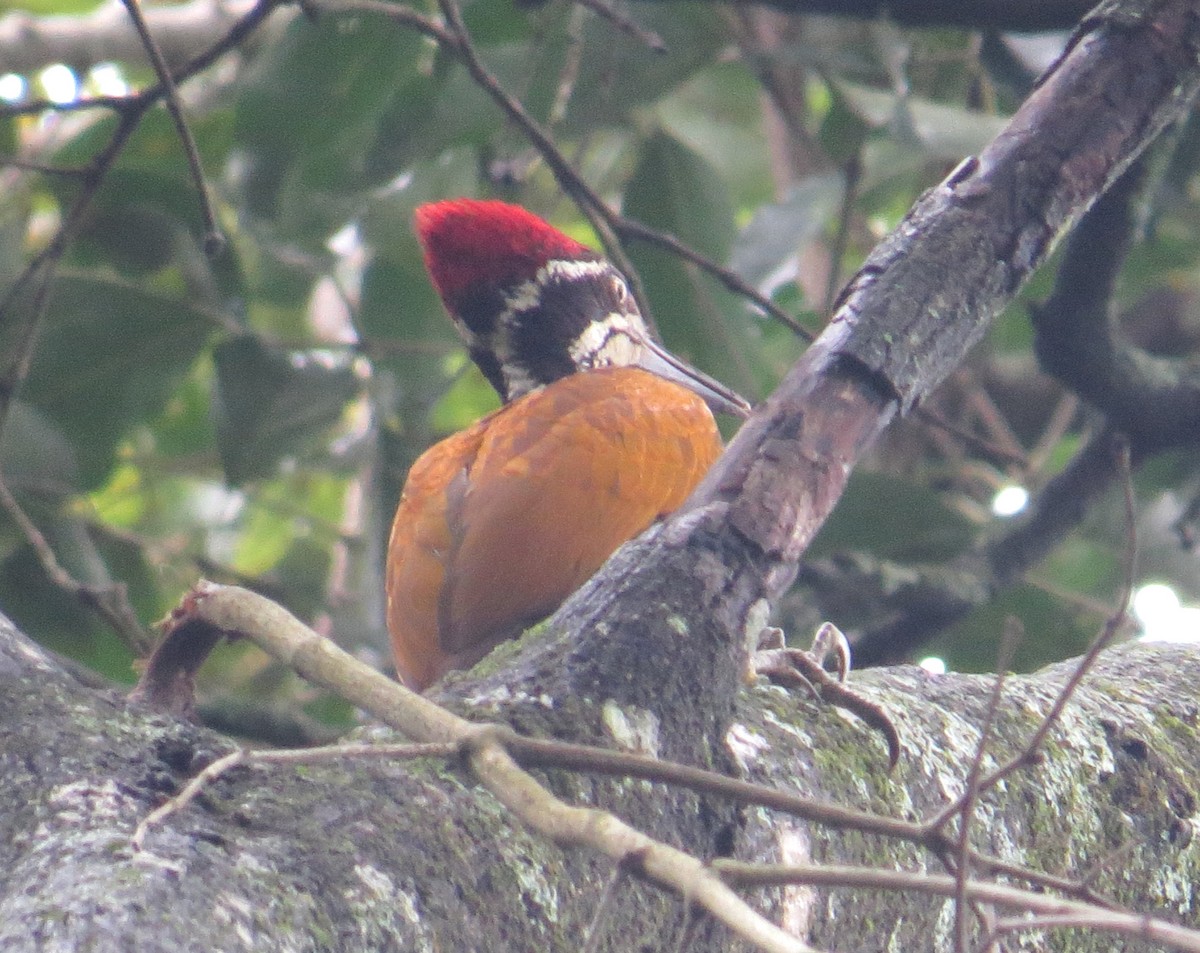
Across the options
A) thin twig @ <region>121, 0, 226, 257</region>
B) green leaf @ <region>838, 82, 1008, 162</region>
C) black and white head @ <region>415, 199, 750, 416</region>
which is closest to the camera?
thin twig @ <region>121, 0, 226, 257</region>

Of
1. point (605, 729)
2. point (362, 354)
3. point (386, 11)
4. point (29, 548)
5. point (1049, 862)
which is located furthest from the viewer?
point (362, 354)

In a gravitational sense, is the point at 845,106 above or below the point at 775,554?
above

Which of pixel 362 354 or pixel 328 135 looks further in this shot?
pixel 362 354

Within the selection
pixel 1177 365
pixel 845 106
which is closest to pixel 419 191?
pixel 845 106

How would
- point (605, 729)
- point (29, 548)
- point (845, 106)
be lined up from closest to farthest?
1. point (605, 729)
2. point (29, 548)
3. point (845, 106)

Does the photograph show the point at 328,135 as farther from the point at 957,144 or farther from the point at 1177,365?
the point at 1177,365

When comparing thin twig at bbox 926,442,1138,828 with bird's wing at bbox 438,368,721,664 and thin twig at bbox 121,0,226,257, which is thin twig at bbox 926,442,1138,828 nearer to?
bird's wing at bbox 438,368,721,664

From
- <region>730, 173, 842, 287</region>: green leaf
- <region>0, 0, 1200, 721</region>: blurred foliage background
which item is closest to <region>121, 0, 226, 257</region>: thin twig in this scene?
<region>0, 0, 1200, 721</region>: blurred foliage background
